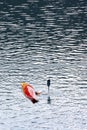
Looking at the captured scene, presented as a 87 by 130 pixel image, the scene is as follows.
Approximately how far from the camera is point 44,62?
101 meters

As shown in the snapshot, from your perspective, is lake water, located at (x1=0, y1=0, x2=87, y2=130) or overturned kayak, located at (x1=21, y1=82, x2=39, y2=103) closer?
lake water, located at (x1=0, y1=0, x2=87, y2=130)

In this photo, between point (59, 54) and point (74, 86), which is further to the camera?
point (59, 54)

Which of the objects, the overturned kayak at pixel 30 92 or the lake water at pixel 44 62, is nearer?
the lake water at pixel 44 62

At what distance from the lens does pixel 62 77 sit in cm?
9000

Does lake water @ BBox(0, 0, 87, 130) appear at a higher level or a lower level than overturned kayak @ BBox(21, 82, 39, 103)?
lower

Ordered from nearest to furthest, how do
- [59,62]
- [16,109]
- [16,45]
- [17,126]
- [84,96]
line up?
1. [17,126]
2. [16,109]
3. [84,96]
4. [59,62]
5. [16,45]

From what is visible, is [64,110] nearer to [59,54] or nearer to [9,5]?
[59,54]

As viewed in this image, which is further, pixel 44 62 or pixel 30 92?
pixel 44 62

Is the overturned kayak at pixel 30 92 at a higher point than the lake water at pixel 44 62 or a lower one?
higher

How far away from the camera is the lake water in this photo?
236ft

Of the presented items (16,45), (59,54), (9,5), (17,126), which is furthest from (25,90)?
(9,5)

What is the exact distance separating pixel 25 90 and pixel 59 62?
75.8ft

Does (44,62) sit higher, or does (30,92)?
(30,92)

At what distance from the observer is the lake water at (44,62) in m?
71.9
